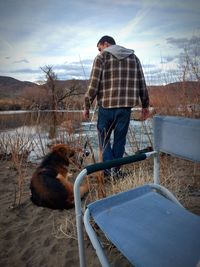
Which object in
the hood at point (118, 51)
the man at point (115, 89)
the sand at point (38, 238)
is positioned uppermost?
the hood at point (118, 51)

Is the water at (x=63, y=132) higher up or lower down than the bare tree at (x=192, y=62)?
lower down

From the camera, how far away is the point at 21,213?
223 cm

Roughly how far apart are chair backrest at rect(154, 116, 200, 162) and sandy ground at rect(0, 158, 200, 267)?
0.79 metres

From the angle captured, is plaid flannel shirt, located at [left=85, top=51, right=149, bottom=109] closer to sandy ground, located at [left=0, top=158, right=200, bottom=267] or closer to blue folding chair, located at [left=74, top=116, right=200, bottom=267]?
sandy ground, located at [left=0, top=158, right=200, bottom=267]

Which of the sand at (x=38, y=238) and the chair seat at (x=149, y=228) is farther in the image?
the sand at (x=38, y=238)

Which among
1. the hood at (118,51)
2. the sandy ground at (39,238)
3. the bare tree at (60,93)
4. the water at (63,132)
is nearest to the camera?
the sandy ground at (39,238)

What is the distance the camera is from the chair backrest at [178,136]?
1117 mm

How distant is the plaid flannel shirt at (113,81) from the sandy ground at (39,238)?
130 cm

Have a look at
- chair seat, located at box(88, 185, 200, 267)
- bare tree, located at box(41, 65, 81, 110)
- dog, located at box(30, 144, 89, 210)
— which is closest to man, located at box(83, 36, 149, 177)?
dog, located at box(30, 144, 89, 210)

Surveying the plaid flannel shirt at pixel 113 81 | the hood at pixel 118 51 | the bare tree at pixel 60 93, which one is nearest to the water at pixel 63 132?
the bare tree at pixel 60 93

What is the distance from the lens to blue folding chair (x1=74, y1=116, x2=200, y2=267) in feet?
2.79

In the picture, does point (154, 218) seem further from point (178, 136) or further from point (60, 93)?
point (60, 93)

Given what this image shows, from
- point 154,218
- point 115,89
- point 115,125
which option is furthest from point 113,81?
point 154,218

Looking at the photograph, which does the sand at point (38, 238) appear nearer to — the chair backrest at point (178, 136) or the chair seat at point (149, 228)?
the chair seat at point (149, 228)
